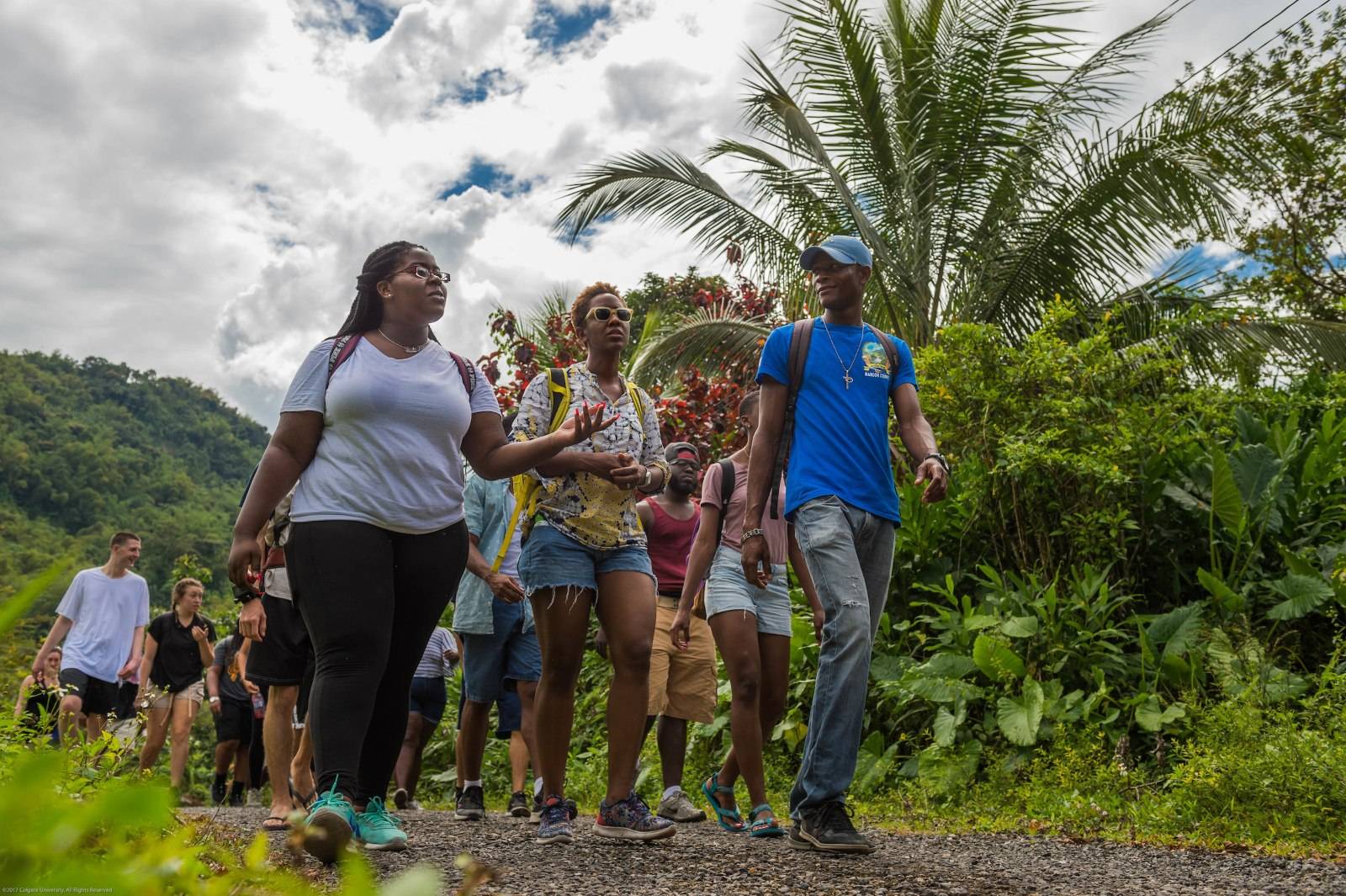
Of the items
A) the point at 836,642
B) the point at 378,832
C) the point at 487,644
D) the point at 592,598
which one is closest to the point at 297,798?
the point at 487,644

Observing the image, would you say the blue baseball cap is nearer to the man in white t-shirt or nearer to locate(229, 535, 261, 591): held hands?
locate(229, 535, 261, 591): held hands

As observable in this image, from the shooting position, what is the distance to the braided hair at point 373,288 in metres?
4.28

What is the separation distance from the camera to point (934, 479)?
4.50 m

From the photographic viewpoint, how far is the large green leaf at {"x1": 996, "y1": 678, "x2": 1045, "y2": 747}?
673 centimetres

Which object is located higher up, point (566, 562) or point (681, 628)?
point (566, 562)

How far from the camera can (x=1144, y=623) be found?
7703mm

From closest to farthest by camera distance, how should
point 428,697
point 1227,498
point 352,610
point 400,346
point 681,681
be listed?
point 352,610 < point 400,346 < point 681,681 < point 1227,498 < point 428,697

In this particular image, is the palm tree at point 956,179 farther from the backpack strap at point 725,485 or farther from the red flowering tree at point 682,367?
the backpack strap at point 725,485

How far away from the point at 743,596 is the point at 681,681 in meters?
0.93

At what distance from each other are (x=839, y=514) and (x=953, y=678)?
3230 mm

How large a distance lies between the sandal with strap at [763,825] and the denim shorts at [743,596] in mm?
892

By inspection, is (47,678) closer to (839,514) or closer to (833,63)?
(839,514)

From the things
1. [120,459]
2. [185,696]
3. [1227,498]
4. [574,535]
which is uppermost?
[120,459]

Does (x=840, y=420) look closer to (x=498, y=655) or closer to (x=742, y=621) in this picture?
(x=742, y=621)
